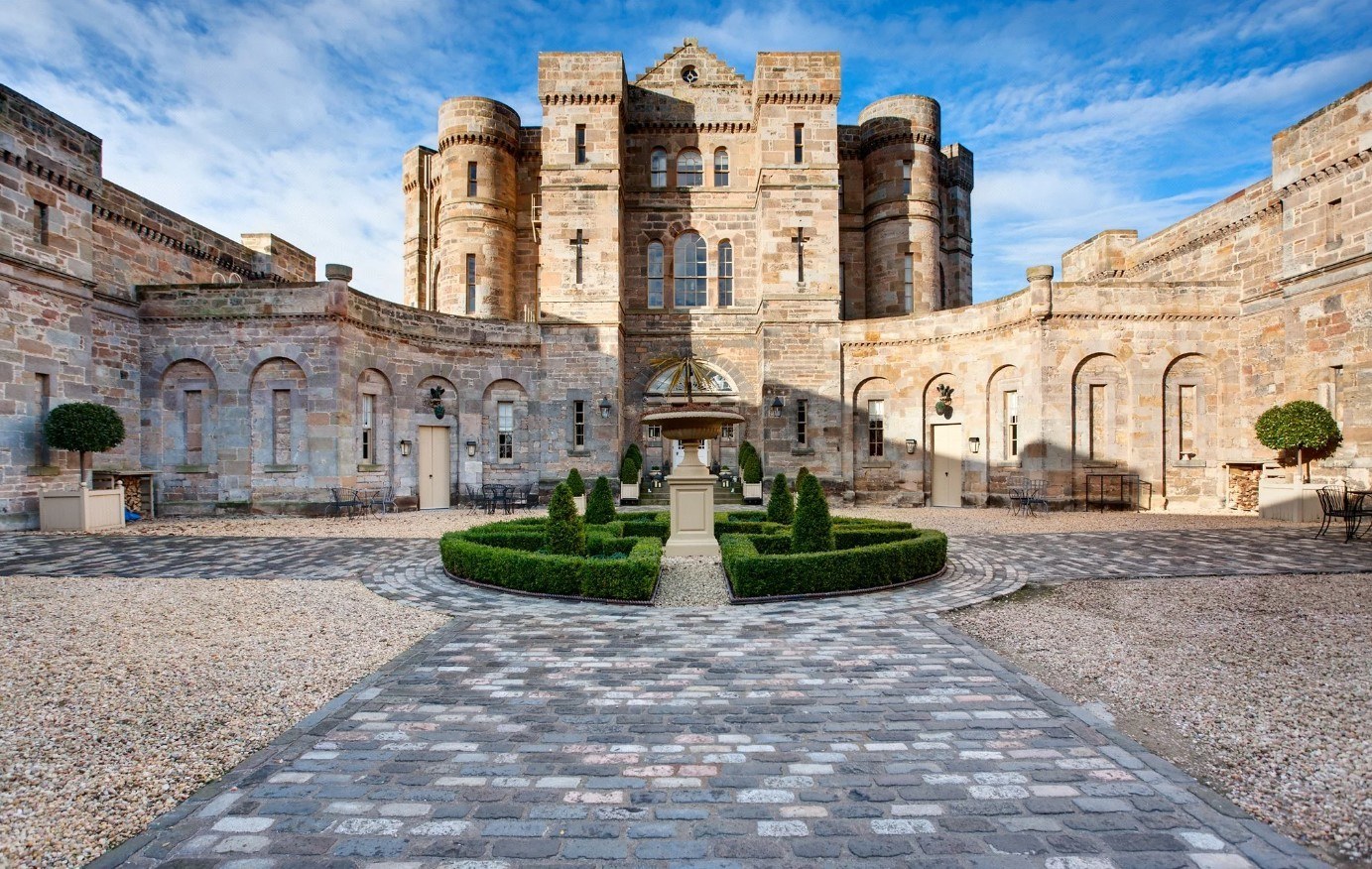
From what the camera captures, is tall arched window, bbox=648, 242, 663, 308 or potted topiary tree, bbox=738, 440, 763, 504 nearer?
potted topiary tree, bbox=738, 440, 763, 504

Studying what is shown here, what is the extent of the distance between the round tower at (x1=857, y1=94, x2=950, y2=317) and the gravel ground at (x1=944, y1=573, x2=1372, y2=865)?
62.5ft

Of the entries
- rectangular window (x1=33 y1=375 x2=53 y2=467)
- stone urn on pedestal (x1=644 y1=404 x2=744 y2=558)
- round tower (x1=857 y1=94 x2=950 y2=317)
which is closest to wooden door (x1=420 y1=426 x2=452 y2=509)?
rectangular window (x1=33 y1=375 x2=53 y2=467)

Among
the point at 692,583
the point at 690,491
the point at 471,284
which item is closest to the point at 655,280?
the point at 471,284

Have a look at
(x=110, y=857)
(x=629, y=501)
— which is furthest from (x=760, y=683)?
(x=629, y=501)

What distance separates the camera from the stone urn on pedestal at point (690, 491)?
11062 mm

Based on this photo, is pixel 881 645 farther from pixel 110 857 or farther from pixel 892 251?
pixel 892 251

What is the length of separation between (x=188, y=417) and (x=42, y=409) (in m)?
3.16

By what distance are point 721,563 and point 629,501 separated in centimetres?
1069

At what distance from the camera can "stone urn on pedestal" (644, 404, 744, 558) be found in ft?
36.3

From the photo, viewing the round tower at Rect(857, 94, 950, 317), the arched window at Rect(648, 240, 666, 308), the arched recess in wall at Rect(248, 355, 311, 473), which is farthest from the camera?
the round tower at Rect(857, 94, 950, 317)

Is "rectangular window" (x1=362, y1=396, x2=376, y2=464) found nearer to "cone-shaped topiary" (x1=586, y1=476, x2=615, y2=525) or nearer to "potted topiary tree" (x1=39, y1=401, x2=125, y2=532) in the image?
"potted topiary tree" (x1=39, y1=401, x2=125, y2=532)

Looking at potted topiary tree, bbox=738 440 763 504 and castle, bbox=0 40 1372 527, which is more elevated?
castle, bbox=0 40 1372 527

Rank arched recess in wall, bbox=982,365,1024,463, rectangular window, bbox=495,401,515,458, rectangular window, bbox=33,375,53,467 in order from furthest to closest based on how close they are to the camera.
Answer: rectangular window, bbox=495,401,515,458 < arched recess in wall, bbox=982,365,1024,463 < rectangular window, bbox=33,375,53,467

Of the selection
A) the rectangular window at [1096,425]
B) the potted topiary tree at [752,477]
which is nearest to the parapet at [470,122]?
the potted topiary tree at [752,477]
